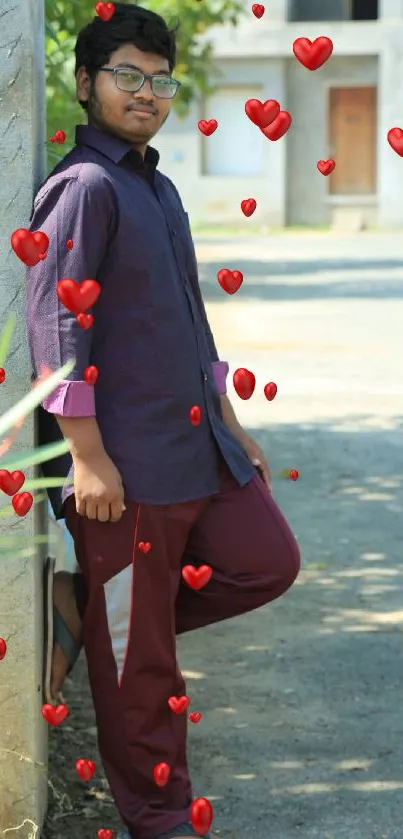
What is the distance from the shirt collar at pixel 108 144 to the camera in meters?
3.58

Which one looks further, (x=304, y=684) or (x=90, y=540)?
(x=304, y=684)

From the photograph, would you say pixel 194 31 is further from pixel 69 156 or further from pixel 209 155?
pixel 209 155

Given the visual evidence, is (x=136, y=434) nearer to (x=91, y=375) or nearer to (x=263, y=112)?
(x=91, y=375)

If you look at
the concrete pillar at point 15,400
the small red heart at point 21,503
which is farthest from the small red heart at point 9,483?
the concrete pillar at point 15,400

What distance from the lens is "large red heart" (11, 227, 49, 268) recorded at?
3.08m

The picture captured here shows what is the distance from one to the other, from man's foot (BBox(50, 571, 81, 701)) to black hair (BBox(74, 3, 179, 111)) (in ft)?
3.76

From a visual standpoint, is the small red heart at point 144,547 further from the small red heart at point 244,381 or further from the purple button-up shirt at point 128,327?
the small red heart at point 244,381

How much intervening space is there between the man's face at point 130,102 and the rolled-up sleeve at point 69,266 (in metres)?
0.18

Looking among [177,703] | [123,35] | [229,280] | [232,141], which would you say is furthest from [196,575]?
[232,141]

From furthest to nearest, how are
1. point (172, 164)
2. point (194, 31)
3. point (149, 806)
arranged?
point (172, 164) < point (194, 31) < point (149, 806)

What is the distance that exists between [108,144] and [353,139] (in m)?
34.8

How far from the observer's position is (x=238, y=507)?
379cm

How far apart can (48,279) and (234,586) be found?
86 centimetres

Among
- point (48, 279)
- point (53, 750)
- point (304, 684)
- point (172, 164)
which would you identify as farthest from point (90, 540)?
point (172, 164)
